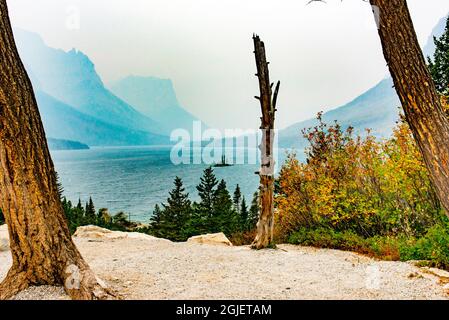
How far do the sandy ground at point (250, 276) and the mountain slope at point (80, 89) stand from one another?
3588 inches

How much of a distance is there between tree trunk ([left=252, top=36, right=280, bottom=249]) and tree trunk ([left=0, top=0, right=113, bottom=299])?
3.54m

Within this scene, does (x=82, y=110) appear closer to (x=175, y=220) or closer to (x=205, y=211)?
(x=175, y=220)

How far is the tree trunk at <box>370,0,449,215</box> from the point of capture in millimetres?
3557

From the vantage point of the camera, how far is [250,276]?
479 cm

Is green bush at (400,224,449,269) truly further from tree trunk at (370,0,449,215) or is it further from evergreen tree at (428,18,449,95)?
evergreen tree at (428,18,449,95)

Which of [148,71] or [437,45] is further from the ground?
[148,71]

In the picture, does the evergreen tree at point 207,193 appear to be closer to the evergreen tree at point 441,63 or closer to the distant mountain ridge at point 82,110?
the evergreen tree at point 441,63

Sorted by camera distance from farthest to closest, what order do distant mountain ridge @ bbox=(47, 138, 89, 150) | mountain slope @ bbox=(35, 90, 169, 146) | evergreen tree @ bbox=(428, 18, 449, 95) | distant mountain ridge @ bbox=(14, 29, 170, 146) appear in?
mountain slope @ bbox=(35, 90, 169, 146) → distant mountain ridge @ bbox=(47, 138, 89, 150) → distant mountain ridge @ bbox=(14, 29, 170, 146) → evergreen tree @ bbox=(428, 18, 449, 95)

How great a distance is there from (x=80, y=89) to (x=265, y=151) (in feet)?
376

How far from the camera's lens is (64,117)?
369ft

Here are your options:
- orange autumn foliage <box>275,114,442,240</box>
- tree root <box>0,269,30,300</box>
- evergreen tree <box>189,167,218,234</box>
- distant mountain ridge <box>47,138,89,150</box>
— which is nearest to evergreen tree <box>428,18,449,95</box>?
orange autumn foliage <box>275,114,442,240</box>

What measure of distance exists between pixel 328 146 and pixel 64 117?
114 m
